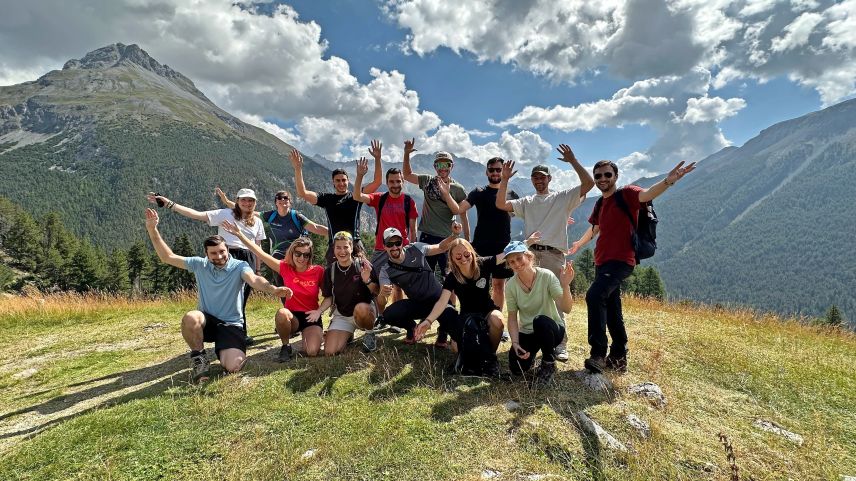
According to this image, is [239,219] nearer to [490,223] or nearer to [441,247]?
[441,247]

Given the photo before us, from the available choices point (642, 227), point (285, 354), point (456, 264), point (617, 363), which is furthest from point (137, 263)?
point (642, 227)

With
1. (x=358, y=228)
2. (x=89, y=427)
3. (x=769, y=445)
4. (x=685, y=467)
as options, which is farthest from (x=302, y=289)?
(x=769, y=445)

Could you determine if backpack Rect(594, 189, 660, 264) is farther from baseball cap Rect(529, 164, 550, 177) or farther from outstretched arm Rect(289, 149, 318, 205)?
outstretched arm Rect(289, 149, 318, 205)

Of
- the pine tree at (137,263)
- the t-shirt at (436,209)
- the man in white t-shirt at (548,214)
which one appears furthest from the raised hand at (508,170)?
the pine tree at (137,263)

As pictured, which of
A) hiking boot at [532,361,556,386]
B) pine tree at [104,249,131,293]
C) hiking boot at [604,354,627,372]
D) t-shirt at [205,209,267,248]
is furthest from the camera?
pine tree at [104,249,131,293]

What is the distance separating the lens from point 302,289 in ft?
26.4

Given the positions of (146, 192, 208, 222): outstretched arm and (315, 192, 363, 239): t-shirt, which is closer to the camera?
(146, 192, 208, 222): outstretched arm

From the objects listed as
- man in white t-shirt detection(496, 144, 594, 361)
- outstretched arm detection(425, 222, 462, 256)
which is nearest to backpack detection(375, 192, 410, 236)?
outstretched arm detection(425, 222, 462, 256)

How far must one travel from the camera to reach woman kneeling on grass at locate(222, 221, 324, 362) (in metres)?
7.70

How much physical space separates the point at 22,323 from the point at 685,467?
55.5 ft

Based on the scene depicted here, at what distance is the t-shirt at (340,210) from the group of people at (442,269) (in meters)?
0.03

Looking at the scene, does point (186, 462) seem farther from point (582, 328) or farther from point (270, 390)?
point (582, 328)

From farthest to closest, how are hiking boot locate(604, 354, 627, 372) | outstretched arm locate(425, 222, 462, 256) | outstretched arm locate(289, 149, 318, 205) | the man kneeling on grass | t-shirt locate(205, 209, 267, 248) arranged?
1. outstretched arm locate(289, 149, 318, 205)
2. t-shirt locate(205, 209, 267, 248)
3. outstretched arm locate(425, 222, 462, 256)
4. the man kneeling on grass
5. hiking boot locate(604, 354, 627, 372)

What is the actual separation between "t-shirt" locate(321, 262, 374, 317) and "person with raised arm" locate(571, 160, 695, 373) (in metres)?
4.22
